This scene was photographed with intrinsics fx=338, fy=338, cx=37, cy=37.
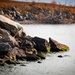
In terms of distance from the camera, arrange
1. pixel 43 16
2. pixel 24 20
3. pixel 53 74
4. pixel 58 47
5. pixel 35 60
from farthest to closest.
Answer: pixel 43 16, pixel 24 20, pixel 58 47, pixel 35 60, pixel 53 74

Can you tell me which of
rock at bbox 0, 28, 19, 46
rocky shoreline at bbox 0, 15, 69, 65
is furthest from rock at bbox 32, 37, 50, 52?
rock at bbox 0, 28, 19, 46

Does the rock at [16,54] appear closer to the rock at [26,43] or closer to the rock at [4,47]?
the rock at [4,47]

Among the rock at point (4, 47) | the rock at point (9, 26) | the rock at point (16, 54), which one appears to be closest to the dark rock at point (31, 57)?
the rock at point (16, 54)

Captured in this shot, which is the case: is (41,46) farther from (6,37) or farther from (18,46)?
(6,37)

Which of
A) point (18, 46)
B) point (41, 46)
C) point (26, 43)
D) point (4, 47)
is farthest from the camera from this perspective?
point (41, 46)

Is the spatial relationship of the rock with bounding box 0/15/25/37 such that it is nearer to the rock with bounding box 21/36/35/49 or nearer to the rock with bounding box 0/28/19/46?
the rock with bounding box 0/28/19/46

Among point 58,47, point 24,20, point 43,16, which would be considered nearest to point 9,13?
point 24,20

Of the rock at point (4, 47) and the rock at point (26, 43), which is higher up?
the rock at point (4, 47)

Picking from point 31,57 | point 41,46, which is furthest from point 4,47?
point 41,46

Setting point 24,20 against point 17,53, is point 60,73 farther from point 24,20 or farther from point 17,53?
point 24,20

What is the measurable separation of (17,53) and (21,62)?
10.7 ft

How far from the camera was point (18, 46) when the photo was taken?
6122 cm

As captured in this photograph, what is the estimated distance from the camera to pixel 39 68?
51094 millimetres

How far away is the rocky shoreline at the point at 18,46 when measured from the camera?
55.0 meters
